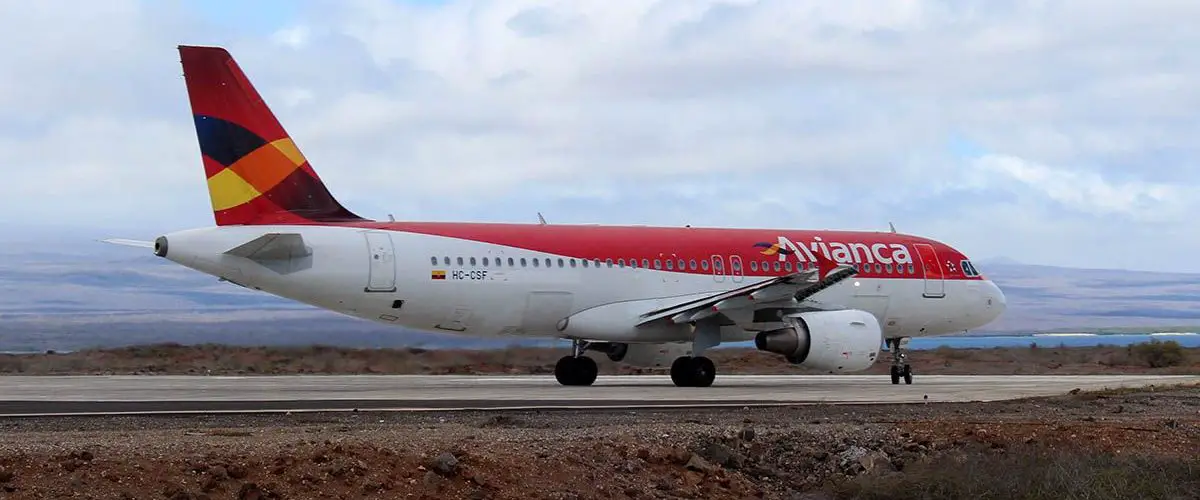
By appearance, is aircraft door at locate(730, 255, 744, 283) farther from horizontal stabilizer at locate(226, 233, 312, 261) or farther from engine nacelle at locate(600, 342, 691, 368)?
horizontal stabilizer at locate(226, 233, 312, 261)

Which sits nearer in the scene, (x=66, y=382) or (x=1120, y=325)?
(x=66, y=382)

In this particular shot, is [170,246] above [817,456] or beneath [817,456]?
above

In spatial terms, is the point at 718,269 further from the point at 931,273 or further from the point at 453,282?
the point at 453,282

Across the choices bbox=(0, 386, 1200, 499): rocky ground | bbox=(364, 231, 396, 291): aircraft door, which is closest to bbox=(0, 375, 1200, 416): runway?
bbox=(364, 231, 396, 291): aircraft door

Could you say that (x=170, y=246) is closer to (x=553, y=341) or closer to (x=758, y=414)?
(x=553, y=341)

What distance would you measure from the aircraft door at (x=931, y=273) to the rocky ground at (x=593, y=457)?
48.5ft

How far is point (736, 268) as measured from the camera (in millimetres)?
31266

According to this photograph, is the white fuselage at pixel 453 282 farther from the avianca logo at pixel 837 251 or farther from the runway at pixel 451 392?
the runway at pixel 451 392

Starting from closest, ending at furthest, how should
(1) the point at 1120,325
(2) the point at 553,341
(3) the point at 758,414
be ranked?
1. (3) the point at 758,414
2. (2) the point at 553,341
3. (1) the point at 1120,325

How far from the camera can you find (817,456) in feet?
49.9

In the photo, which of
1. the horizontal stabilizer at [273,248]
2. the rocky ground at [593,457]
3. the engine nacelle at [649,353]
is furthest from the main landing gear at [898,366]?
the horizontal stabilizer at [273,248]

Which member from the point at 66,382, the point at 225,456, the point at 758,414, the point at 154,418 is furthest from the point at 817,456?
the point at 66,382

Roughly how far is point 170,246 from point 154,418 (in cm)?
797

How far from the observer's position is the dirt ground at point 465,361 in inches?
1315
